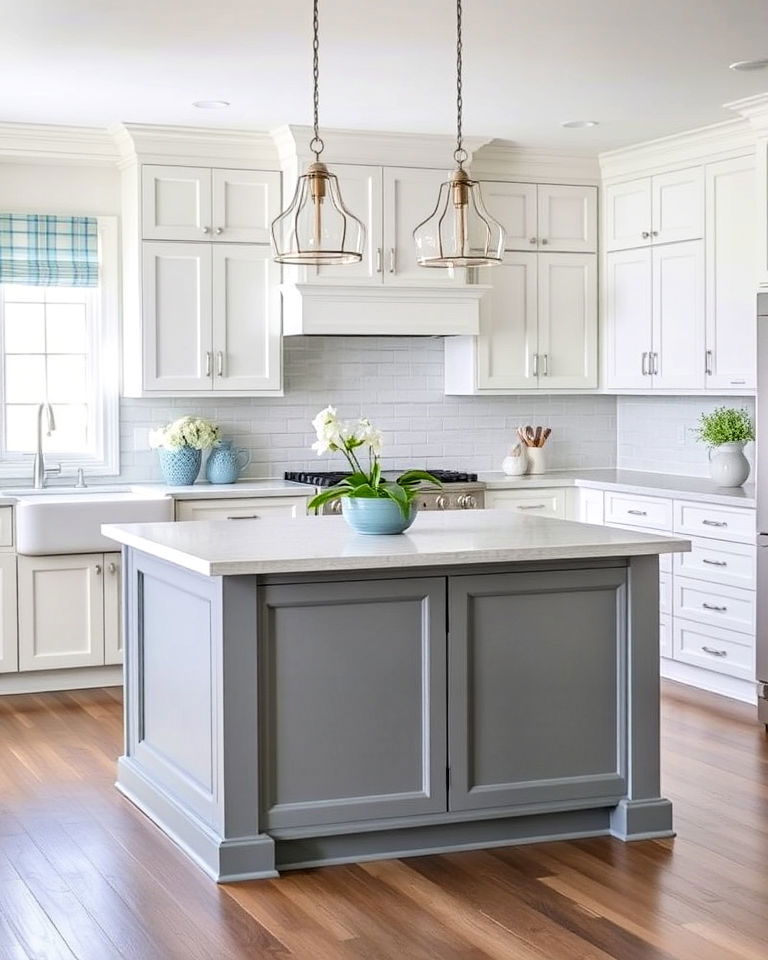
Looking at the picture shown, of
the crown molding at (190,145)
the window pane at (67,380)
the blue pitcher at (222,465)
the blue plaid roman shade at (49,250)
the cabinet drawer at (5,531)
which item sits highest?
the crown molding at (190,145)

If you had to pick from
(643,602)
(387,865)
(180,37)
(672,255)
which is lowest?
(387,865)

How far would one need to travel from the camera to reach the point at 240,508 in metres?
6.47

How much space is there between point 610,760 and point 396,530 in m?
0.95

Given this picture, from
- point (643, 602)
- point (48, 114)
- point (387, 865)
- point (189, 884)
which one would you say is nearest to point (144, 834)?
point (189, 884)

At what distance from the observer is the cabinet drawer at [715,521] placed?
19.4 ft

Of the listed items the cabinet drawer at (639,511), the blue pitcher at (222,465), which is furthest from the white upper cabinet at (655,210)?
the blue pitcher at (222,465)

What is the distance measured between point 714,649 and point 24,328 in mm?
3586

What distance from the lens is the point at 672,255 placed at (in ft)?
22.3

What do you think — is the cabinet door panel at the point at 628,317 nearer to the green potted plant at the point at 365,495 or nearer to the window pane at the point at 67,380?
the window pane at the point at 67,380

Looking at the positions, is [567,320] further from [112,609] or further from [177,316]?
[112,609]

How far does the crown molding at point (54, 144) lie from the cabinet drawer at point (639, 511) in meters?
2.97

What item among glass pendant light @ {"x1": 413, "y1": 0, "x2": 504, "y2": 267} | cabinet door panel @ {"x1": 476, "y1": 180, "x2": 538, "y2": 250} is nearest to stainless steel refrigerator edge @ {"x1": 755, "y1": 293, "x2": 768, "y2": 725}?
cabinet door panel @ {"x1": 476, "y1": 180, "x2": 538, "y2": 250}

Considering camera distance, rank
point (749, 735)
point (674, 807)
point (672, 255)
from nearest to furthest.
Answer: point (674, 807), point (749, 735), point (672, 255)

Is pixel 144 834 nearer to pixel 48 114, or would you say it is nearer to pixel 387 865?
pixel 387 865
